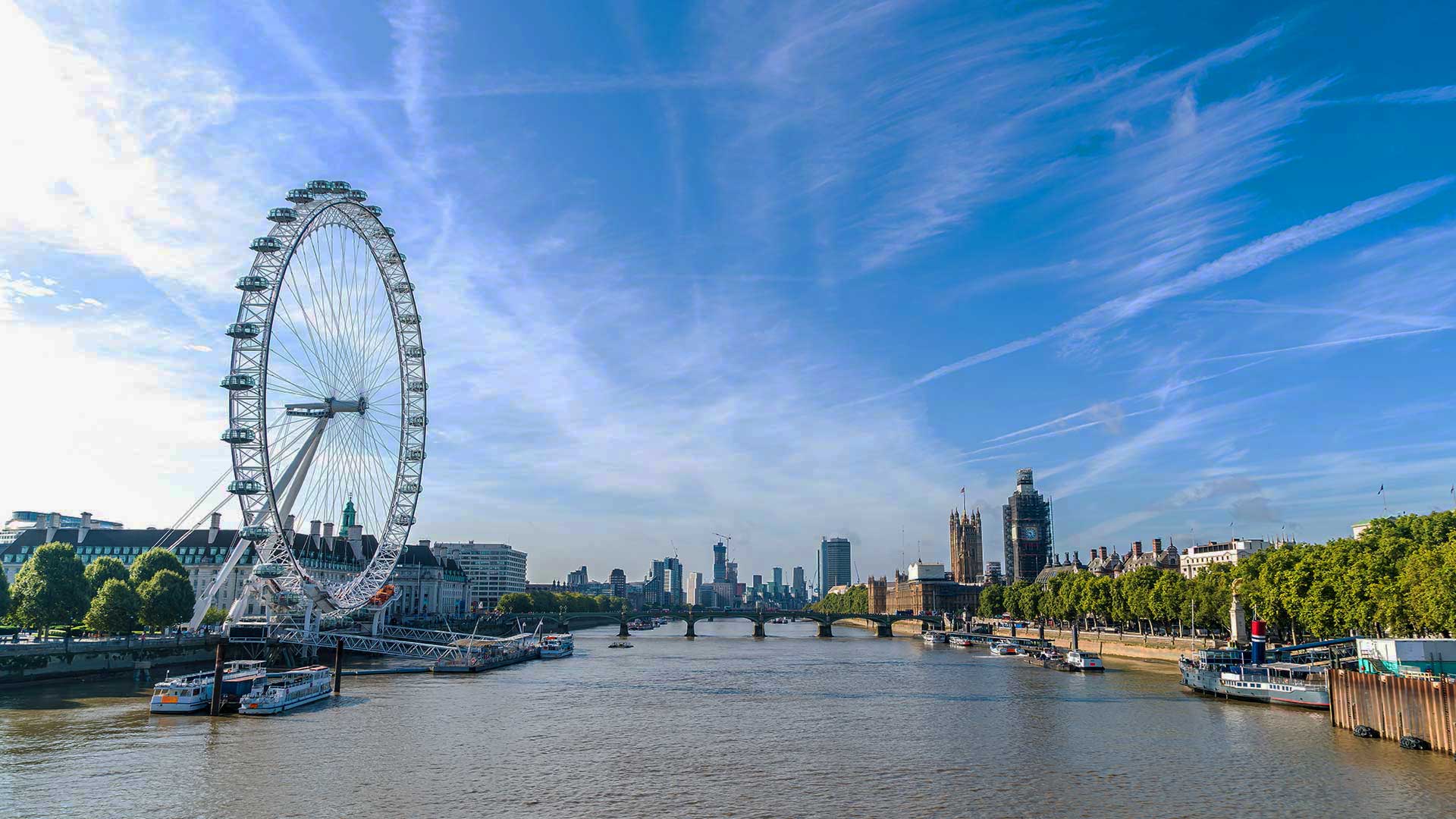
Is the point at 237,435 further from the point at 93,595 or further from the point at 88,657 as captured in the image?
the point at 93,595

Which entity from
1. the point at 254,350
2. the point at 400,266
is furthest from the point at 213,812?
the point at 400,266

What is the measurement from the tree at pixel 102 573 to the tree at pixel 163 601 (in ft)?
11.0

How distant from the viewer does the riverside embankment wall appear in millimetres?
84062

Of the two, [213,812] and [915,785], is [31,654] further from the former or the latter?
[915,785]

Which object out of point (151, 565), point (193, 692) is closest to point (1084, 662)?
point (193, 692)

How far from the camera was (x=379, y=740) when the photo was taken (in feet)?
211

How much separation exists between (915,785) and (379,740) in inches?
1360

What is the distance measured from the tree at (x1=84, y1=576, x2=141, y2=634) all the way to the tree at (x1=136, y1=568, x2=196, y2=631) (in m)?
3.21

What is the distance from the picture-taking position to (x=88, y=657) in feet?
307

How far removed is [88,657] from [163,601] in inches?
922

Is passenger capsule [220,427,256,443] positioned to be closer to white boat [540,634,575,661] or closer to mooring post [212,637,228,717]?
mooring post [212,637,228,717]

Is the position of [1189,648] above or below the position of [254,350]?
below

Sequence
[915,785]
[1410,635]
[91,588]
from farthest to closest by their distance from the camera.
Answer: [91,588] < [1410,635] < [915,785]

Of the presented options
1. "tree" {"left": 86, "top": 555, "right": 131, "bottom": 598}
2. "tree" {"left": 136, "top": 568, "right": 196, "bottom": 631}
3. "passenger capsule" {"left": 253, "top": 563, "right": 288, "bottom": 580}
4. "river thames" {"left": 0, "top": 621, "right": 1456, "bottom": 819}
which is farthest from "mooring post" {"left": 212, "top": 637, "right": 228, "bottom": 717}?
"tree" {"left": 86, "top": 555, "right": 131, "bottom": 598}
